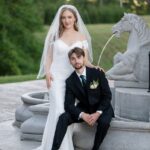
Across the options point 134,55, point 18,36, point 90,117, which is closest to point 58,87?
point 90,117

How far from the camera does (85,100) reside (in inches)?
272

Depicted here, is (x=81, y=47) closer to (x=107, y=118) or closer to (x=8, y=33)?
(x=107, y=118)

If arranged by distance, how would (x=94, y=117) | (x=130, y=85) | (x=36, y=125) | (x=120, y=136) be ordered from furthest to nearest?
(x=130, y=85)
(x=36, y=125)
(x=120, y=136)
(x=94, y=117)

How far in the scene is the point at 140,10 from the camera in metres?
11.8

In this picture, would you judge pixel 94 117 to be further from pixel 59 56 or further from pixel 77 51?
pixel 59 56

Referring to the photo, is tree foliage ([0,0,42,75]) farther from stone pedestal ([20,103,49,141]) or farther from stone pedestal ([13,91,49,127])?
stone pedestal ([20,103,49,141])

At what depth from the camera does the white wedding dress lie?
23.2 feet

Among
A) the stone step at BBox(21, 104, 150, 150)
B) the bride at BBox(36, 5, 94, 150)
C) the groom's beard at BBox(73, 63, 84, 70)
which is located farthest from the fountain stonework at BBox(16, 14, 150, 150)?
the groom's beard at BBox(73, 63, 84, 70)

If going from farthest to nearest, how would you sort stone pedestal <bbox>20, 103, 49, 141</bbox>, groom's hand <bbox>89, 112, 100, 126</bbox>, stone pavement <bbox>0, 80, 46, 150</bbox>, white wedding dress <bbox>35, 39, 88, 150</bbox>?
stone pedestal <bbox>20, 103, 49, 141</bbox>
stone pavement <bbox>0, 80, 46, 150</bbox>
white wedding dress <bbox>35, 39, 88, 150</bbox>
groom's hand <bbox>89, 112, 100, 126</bbox>

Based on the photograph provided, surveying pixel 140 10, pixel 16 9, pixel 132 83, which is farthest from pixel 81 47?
pixel 16 9

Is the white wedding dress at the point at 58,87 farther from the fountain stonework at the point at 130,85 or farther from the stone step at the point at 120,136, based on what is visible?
the fountain stonework at the point at 130,85

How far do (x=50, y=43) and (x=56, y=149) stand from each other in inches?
51.0

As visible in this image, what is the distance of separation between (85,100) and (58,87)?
1.36 feet

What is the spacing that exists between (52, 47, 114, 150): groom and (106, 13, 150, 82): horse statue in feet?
5.86
